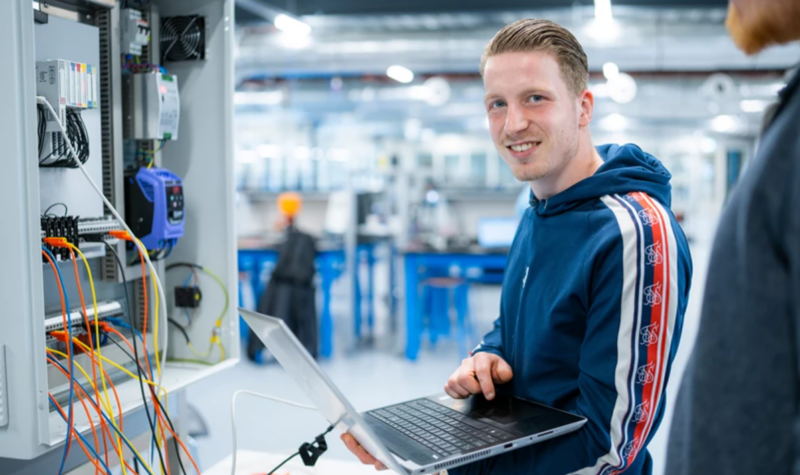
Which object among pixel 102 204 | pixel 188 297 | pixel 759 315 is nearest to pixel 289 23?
pixel 188 297

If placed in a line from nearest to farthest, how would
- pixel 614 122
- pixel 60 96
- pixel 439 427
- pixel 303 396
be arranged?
pixel 439 427 < pixel 60 96 < pixel 303 396 < pixel 614 122

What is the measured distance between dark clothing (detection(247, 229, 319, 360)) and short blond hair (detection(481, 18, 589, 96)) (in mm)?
3899

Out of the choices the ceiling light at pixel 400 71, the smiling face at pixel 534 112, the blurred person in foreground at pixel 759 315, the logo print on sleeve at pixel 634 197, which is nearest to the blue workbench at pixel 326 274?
the ceiling light at pixel 400 71

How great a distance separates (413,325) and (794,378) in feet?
15.2

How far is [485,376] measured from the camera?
1.21 meters

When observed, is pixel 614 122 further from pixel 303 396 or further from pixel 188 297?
pixel 188 297

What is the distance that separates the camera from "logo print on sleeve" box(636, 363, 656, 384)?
3.25 feet

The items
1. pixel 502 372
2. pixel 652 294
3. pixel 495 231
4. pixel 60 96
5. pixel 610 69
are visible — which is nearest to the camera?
pixel 652 294

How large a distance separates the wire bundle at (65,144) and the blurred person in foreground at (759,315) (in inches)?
49.9

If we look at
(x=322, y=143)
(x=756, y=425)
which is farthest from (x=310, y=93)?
(x=756, y=425)

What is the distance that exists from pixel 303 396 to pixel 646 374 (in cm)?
347

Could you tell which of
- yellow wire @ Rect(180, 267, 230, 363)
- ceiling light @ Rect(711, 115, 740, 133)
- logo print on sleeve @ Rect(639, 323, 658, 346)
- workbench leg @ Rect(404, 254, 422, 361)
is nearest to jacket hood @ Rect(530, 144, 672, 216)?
logo print on sleeve @ Rect(639, 323, 658, 346)

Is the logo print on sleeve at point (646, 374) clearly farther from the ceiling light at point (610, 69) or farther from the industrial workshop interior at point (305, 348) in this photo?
the ceiling light at point (610, 69)

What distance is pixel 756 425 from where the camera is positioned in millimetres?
591
